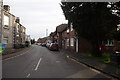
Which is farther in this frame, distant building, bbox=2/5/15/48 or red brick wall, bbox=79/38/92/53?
distant building, bbox=2/5/15/48

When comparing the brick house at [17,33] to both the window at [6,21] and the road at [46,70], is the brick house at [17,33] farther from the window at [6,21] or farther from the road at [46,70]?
the road at [46,70]

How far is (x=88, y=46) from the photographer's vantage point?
77.2 ft

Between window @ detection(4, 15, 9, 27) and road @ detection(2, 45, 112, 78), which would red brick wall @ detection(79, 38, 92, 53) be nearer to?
road @ detection(2, 45, 112, 78)

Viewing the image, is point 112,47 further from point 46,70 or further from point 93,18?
point 46,70

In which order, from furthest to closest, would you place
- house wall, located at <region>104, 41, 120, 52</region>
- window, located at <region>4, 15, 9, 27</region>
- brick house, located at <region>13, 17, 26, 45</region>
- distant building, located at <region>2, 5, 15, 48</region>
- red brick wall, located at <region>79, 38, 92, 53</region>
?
brick house, located at <region>13, 17, 26, 45</region> < window, located at <region>4, 15, 9, 27</region> < distant building, located at <region>2, 5, 15, 48</region> < house wall, located at <region>104, 41, 120, 52</region> < red brick wall, located at <region>79, 38, 92, 53</region>

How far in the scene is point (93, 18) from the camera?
1374cm

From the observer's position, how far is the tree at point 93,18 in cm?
1319

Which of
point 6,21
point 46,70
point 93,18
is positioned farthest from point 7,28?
point 46,70

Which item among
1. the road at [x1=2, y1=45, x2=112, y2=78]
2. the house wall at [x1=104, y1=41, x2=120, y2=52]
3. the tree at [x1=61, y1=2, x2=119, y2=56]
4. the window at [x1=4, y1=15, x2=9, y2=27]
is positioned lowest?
the road at [x1=2, y1=45, x2=112, y2=78]

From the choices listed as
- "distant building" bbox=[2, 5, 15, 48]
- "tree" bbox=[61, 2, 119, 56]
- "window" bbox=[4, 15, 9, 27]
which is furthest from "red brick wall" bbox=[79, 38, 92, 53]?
"window" bbox=[4, 15, 9, 27]

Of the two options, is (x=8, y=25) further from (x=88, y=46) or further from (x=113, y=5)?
(x=113, y=5)

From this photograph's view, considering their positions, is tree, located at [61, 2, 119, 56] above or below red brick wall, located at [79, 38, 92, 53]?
above

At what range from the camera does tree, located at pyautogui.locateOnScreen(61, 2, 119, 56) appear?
13.2 meters

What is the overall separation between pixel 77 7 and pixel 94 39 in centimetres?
411
